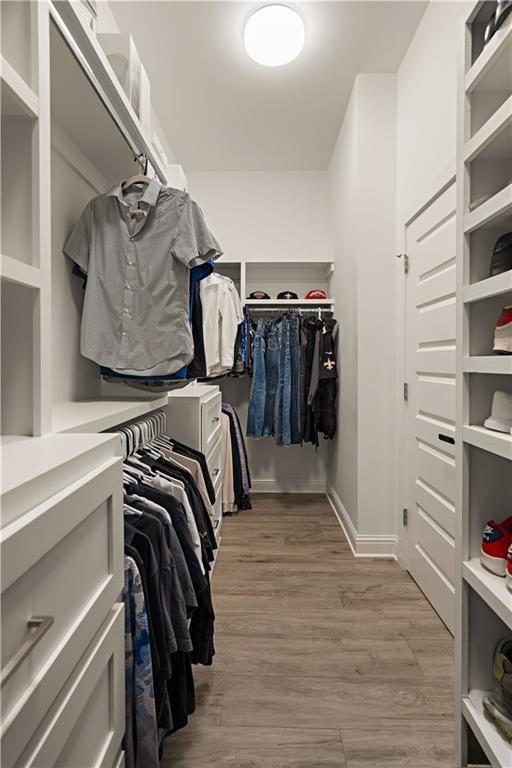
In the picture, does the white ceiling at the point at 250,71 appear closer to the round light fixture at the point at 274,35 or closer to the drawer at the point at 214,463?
the round light fixture at the point at 274,35

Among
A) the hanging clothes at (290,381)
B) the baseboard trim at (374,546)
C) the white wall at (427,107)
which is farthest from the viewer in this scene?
the hanging clothes at (290,381)

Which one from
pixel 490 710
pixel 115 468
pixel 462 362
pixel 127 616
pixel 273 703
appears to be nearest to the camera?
pixel 115 468

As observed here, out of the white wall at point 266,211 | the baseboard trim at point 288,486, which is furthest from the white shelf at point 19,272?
the baseboard trim at point 288,486

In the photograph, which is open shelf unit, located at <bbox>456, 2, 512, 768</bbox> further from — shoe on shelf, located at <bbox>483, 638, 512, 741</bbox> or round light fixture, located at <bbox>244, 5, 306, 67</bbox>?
Answer: round light fixture, located at <bbox>244, 5, 306, 67</bbox>

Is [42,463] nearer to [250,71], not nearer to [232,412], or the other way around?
[250,71]

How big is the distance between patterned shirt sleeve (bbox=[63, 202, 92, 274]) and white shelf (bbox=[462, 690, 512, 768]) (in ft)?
5.74

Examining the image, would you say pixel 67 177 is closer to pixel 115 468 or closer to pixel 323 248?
pixel 115 468

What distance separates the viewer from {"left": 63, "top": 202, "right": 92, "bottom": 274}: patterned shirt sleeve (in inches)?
62.1

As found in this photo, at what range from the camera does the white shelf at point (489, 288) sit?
996 mm

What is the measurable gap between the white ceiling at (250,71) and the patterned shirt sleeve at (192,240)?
4.44ft

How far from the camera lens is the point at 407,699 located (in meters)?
1.49

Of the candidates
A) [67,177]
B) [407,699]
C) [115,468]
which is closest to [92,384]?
[67,177]

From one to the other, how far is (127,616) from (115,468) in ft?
1.16

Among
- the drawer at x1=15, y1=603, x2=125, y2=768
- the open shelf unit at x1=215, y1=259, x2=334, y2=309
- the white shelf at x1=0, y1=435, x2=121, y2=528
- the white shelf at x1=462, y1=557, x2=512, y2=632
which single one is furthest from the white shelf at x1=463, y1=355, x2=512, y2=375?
the open shelf unit at x1=215, y1=259, x2=334, y2=309
